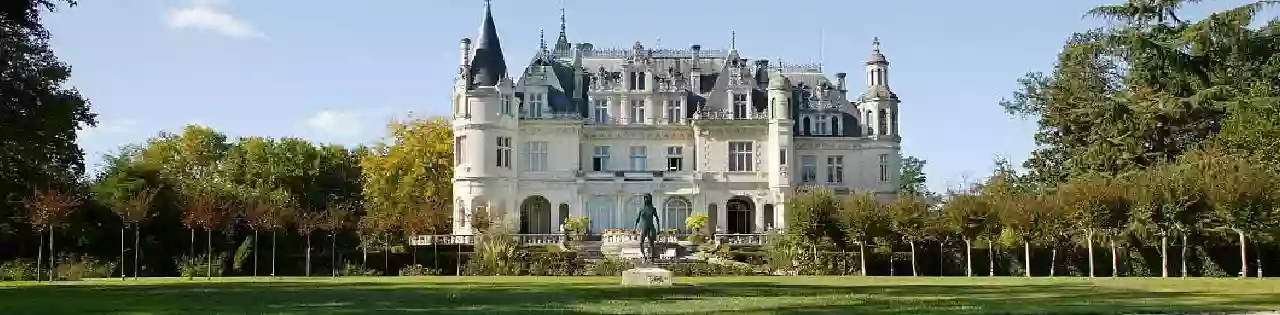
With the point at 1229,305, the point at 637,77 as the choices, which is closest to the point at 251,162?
the point at 637,77

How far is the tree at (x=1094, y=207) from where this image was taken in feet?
133

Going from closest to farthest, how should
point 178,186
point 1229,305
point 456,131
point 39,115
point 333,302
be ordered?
point 1229,305, point 333,302, point 39,115, point 178,186, point 456,131

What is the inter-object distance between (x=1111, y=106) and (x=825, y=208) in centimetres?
1317

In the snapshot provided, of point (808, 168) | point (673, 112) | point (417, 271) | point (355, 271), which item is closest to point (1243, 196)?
point (808, 168)

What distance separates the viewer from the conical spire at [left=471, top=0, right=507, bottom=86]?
56.6 metres

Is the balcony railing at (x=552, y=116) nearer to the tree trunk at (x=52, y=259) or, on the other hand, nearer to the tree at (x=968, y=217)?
the tree at (x=968, y=217)

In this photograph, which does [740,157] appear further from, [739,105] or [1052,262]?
[1052,262]

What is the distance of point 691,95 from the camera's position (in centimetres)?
6022

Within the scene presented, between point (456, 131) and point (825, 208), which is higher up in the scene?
point (456, 131)

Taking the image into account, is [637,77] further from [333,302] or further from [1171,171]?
[333,302]

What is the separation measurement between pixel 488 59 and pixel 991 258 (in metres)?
23.9

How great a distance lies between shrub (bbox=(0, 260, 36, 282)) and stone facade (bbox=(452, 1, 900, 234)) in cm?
1895

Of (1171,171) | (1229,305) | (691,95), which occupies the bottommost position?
(1229,305)

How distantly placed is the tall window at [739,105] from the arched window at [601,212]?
259 inches
